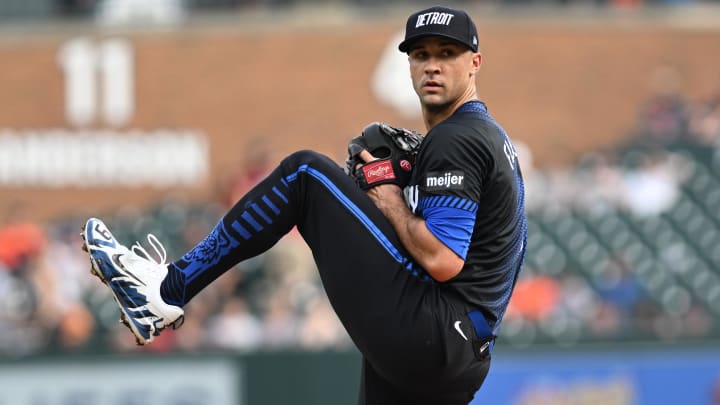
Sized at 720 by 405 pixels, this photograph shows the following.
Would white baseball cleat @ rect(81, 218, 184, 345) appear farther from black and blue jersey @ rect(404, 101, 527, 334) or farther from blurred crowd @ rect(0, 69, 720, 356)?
blurred crowd @ rect(0, 69, 720, 356)

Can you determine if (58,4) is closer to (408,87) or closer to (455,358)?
(408,87)

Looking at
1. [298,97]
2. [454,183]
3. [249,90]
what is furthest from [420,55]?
[249,90]

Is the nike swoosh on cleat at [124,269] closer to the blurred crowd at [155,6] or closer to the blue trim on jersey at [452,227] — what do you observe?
the blue trim on jersey at [452,227]

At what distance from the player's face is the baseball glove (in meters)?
0.19

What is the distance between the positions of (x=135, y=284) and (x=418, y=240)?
1.06 meters

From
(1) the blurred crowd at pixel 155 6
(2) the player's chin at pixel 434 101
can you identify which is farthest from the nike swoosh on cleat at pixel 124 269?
(1) the blurred crowd at pixel 155 6

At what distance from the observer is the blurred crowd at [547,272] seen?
10.6 metres

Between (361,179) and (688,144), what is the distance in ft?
37.8

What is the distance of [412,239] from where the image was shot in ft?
14.9

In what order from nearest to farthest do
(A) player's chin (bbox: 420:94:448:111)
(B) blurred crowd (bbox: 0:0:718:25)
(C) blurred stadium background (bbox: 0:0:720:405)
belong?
(A) player's chin (bbox: 420:94:448:111) → (C) blurred stadium background (bbox: 0:0:720:405) → (B) blurred crowd (bbox: 0:0:718:25)

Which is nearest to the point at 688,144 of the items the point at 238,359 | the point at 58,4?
the point at 238,359

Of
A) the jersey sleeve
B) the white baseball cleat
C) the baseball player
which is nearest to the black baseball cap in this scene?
the baseball player

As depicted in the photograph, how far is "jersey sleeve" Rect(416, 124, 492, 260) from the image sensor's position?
4461 mm

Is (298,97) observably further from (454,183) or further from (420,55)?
(454,183)
